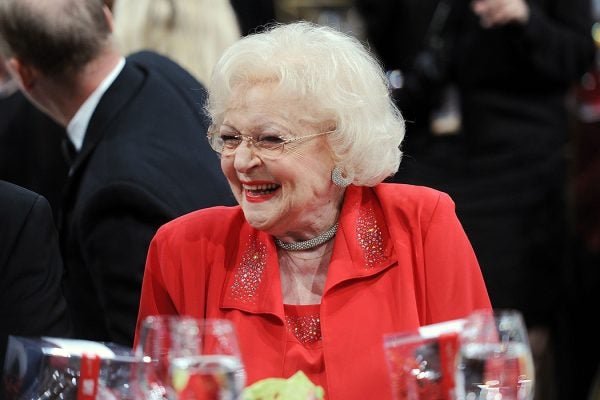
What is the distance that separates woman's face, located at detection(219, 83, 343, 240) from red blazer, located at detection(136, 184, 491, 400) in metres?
0.11

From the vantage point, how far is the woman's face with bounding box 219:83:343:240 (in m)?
2.47

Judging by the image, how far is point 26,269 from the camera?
2471 millimetres

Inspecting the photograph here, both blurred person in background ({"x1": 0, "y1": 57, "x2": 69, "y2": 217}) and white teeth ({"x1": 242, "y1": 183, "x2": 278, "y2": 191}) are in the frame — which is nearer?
white teeth ({"x1": 242, "y1": 183, "x2": 278, "y2": 191})

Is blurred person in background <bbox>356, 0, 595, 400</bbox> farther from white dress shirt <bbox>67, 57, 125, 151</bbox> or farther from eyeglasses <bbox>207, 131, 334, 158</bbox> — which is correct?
eyeglasses <bbox>207, 131, 334, 158</bbox>

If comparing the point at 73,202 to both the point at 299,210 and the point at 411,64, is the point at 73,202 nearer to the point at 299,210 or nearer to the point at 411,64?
the point at 299,210

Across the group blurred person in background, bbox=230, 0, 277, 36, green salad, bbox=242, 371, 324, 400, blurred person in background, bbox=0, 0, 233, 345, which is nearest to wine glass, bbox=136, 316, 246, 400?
green salad, bbox=242, 371, 324, 400

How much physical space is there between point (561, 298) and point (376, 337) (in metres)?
2.21

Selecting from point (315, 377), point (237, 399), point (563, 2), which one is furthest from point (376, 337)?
point (563, 2)

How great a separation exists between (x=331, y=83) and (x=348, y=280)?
42 cm

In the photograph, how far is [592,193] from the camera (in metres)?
4.43

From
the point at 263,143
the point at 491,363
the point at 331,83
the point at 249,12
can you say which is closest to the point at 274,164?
the point at 263,143

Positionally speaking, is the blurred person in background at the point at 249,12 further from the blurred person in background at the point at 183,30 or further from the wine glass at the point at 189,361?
the wine glass at the point at 189,361

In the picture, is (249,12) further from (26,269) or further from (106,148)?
(26,269)

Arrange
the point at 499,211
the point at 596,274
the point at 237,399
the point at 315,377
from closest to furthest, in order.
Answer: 1. the point at 237,399
2. the point at 315,377
3. the point at 499,211
4. the point at 596,274
